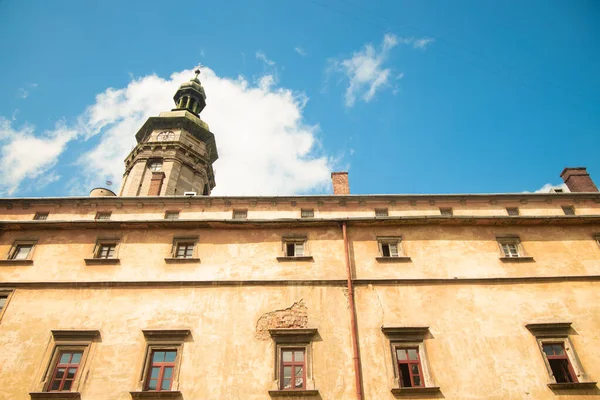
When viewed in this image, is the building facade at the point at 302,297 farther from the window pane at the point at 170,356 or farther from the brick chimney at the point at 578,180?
the brick chimney at the point at 578,180

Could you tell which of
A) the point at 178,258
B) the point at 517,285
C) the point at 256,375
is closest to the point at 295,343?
the point at 256,375

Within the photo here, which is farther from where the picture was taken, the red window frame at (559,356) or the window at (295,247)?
the window at (295,247)

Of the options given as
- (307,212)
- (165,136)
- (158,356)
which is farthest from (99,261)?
(165,136)

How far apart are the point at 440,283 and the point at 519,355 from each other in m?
3.47

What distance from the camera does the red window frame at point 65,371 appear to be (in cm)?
1393

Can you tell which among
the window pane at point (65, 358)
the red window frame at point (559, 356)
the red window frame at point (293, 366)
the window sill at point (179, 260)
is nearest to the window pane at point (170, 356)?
the window pane at point (65, 358)

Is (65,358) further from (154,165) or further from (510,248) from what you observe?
(154,165)

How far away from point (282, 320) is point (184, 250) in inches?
→ 207

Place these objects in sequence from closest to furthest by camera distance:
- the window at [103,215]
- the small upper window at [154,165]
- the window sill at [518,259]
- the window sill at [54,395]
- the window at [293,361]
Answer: the window sill at [54,395], the window at [293,361], the window sill at [518,259], the window at [103,215], the small upper window at [154,165]

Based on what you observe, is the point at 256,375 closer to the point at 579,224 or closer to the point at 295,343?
the point at 295,343

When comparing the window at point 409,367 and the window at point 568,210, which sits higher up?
the window at point 568,210

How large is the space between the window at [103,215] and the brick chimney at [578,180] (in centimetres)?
2265

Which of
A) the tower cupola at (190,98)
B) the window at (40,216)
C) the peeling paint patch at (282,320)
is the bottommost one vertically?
the peeling paint patch at (282,320)

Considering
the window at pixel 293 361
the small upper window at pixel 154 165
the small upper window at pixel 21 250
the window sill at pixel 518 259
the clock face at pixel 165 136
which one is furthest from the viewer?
the clock face at pixel 165 136
